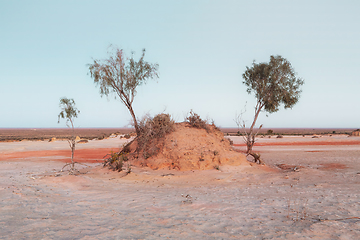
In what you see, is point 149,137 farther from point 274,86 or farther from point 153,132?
point 274,86

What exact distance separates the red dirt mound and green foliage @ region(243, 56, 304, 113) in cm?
533

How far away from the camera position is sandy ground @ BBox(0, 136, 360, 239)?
5.05 m

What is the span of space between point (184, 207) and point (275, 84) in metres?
12.5

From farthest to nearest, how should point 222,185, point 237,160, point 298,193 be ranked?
point 237,160, point 222,185, point 298,193

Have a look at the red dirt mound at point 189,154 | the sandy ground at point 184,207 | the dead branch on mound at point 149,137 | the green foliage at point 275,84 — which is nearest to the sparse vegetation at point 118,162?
the dead branch on mound at point 149,137

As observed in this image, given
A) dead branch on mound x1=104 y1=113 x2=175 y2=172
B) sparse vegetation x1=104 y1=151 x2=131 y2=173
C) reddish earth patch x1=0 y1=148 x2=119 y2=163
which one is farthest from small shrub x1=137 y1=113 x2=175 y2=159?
reddish earth patch x1=0 y1=148 x2=119 y2=163

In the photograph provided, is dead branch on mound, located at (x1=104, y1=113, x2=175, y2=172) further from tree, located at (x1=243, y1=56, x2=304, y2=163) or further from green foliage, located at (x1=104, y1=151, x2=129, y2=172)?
tree, located at (x1=243, y1=56, x2=304, y2=163)

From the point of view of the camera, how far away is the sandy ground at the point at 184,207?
5.05 metres

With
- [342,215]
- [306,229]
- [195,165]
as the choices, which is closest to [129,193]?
[195,165]

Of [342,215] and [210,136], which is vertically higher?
[210,136]

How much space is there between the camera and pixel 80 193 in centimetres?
859

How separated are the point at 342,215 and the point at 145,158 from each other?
9.39 m

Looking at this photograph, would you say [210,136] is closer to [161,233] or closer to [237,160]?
[237,160]

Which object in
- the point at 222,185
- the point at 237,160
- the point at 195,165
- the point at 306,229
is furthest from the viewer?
the point at 237,160
